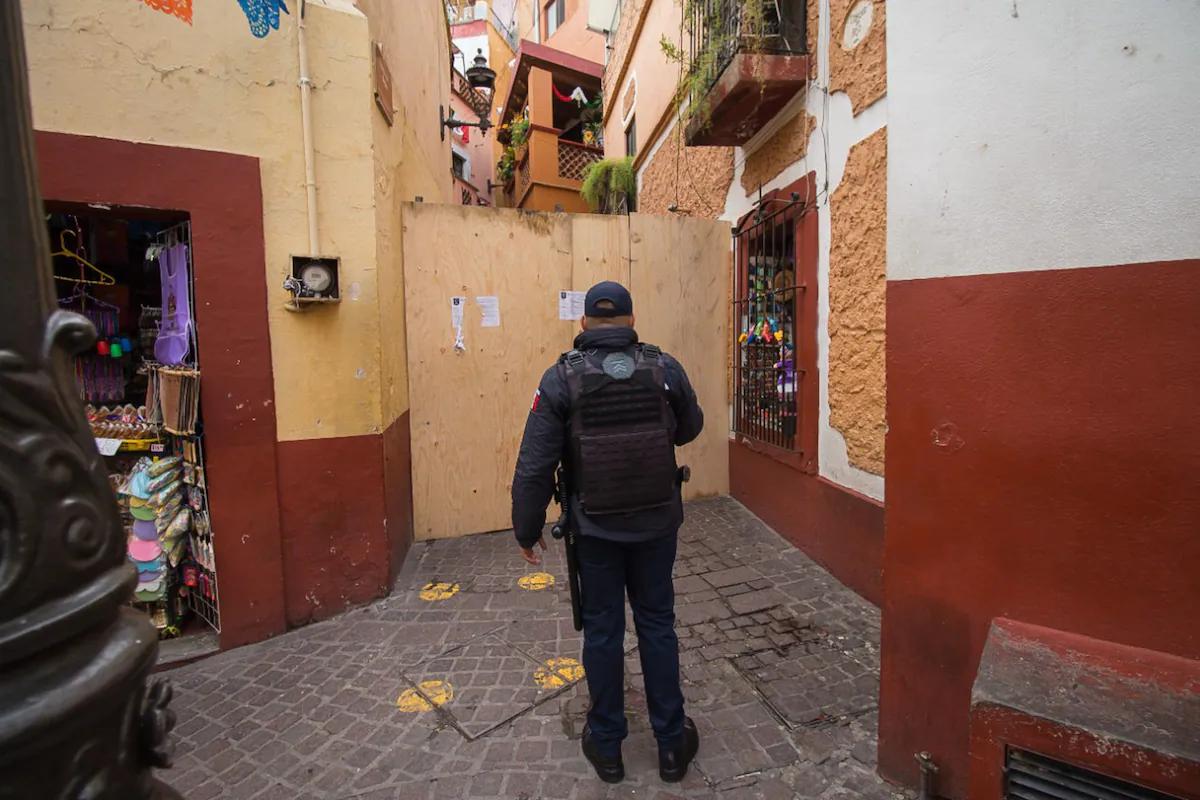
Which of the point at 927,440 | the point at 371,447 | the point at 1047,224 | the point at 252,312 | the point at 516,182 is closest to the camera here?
the point at 1047,224

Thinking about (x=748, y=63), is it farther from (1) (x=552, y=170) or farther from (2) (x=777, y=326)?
(1) (x=552, y=170)

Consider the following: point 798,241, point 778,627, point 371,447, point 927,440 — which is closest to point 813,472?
point 778,627

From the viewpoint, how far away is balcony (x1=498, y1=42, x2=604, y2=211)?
43.9 feet

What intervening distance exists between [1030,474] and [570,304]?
13.2 ft

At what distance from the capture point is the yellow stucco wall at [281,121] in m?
3.05

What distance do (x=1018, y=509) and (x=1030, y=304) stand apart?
647 millimetres

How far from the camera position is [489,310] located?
5.09 m

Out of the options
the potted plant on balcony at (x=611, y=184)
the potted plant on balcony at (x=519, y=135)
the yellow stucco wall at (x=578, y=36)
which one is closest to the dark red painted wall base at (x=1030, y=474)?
the potted plant on balcony at (x=611, y=184)

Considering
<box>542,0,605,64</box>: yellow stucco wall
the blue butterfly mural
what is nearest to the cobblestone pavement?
the blue butterfly mural

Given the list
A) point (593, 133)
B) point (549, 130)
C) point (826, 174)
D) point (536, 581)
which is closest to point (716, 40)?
point (826, 174)

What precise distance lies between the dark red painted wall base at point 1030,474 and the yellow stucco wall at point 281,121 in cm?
311

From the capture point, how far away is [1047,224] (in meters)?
1.75

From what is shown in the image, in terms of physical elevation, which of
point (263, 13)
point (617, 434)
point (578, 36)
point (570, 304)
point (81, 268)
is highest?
point (578, 36)

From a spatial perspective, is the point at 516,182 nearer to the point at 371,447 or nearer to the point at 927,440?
the point at 371,447
